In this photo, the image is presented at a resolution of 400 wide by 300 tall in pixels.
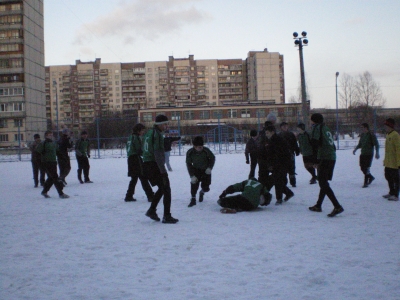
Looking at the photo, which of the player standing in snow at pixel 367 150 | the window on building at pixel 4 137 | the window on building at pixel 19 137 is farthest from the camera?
the window on building at pixel 4 137

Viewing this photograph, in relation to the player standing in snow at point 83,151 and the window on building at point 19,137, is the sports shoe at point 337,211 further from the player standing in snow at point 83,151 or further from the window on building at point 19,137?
the window on building at point 19,137

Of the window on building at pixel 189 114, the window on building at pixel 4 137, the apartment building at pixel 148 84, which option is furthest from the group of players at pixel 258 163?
the apartment building at pixel 148 84

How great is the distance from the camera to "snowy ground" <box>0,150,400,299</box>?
3861 mm

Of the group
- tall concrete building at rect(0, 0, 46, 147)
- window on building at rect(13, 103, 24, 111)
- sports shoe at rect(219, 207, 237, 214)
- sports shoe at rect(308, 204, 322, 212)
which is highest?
tall concrete building at rect(0, 0, 46, 147)

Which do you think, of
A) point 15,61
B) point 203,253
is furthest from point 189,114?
point 203,253

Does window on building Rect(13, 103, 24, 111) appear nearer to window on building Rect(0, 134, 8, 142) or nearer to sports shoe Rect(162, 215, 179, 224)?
window on building Rect(0, 134, 8, 142)

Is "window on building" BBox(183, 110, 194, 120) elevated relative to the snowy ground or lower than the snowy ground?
elevated

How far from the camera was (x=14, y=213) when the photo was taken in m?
8.50

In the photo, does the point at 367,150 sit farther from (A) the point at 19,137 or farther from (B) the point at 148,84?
(B) the point at 148,84

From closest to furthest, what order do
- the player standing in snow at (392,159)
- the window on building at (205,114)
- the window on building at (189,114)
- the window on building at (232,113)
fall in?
the player standing in snow at (392,159) → the window on building at (189,114) → the window on building at (232,113) → the window on building at (205,114)

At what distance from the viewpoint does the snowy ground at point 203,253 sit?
12.7 feet

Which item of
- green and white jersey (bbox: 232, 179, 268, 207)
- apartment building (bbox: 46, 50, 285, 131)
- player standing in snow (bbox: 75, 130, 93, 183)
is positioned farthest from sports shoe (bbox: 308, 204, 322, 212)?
apartment building (bbox: 46, 50, 285, 131)

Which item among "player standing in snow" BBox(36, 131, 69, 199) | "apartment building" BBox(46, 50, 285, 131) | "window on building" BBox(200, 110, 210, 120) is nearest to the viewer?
"player standing in snow" BBox(36, 131, 69, 199)

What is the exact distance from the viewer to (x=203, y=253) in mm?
5055
